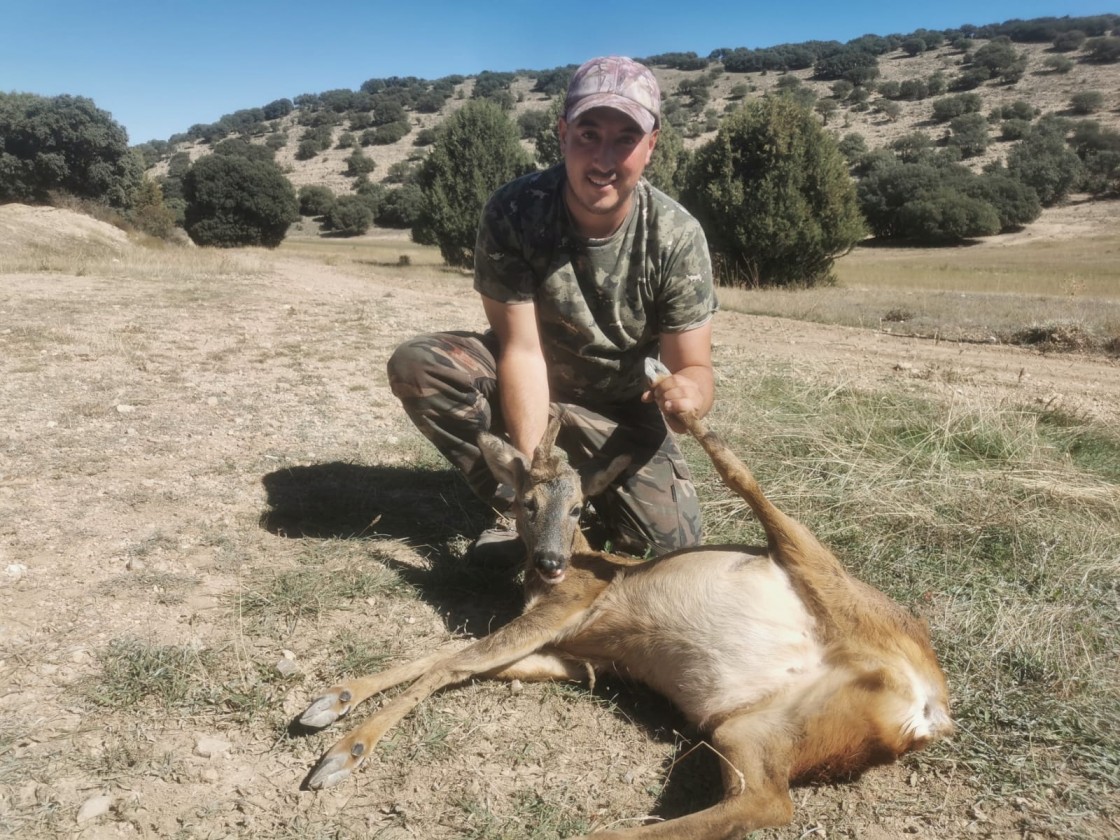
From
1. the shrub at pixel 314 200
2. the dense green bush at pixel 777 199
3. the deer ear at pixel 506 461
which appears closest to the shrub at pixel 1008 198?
the dense green bush at pixel 777 199

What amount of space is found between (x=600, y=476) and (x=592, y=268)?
1.07 meters

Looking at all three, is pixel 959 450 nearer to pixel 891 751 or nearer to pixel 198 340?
pixel 891 751

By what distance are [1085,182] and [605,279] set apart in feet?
204

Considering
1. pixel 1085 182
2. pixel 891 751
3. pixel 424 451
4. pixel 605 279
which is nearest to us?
pixel 891 751

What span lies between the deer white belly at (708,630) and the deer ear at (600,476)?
0.49 metres

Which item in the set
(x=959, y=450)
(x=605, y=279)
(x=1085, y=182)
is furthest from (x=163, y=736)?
(x=1085, y=182)

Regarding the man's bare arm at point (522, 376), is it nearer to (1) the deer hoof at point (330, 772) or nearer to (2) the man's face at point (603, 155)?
(2) the man's face at point (603, 155)

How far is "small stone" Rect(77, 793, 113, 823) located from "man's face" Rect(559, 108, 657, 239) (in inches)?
115

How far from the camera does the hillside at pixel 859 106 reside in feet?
234

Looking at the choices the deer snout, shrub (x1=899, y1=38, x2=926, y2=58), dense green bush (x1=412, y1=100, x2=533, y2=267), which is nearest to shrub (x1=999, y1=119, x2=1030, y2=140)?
shrub (x1=899, y1=38, x2=926, y2=58)

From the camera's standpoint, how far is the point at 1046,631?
124 inches

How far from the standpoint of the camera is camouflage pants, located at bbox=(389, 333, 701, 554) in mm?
4027

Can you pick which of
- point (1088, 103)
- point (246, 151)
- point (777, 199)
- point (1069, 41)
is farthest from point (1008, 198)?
point (246, 151)

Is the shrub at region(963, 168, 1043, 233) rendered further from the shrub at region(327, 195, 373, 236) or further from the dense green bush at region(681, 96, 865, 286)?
the shrub at region(327, 195, 373, 236)
